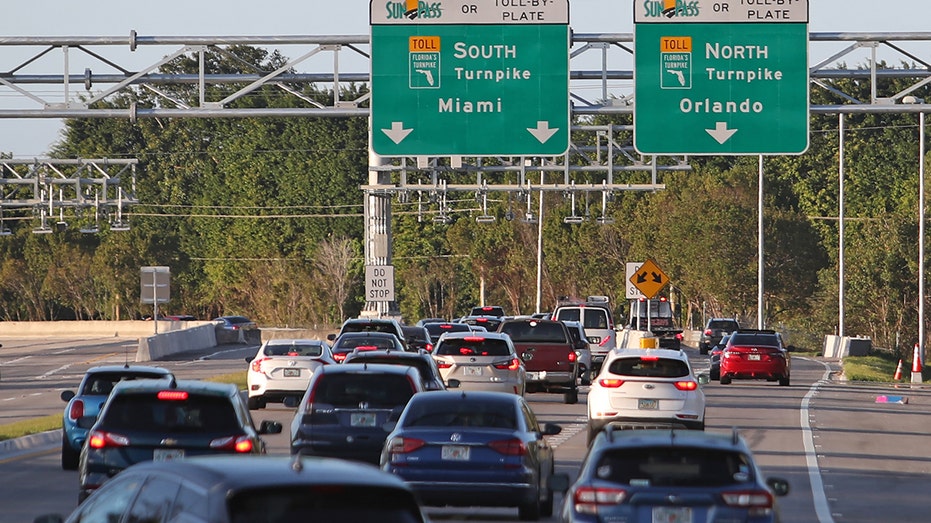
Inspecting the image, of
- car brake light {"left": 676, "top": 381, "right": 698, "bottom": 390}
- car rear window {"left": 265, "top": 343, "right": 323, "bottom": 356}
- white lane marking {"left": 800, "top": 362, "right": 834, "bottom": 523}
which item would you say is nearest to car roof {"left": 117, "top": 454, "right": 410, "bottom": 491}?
white lane marking {"left": 800, "top": 362, "right": 834, "bottom": 523}

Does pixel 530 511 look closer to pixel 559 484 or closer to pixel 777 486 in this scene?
pixel 559 484

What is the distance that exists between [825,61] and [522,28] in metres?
5.70

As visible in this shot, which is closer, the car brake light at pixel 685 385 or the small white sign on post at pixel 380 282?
the car brake light at pixel 685 385

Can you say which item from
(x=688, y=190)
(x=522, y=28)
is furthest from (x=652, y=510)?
(x=688, y=190)

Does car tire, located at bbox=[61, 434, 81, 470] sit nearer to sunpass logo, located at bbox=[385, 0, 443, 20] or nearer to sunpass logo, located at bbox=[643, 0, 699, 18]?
sunpass logo, located at bbox=[385, 0, 443, 20]

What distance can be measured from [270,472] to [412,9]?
24.5 meters

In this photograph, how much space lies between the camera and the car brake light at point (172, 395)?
15734mm

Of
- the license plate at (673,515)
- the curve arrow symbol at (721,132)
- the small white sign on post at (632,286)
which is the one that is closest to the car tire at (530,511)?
the license plate at (673,515)

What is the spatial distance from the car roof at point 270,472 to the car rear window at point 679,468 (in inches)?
166

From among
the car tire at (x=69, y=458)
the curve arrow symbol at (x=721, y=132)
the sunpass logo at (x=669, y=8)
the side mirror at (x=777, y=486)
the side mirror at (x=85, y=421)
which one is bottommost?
the car tire at (x=69, y=458)

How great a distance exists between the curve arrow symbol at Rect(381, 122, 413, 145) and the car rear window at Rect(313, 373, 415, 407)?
12.3m

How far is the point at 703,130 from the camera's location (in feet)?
105

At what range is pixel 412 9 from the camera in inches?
1256

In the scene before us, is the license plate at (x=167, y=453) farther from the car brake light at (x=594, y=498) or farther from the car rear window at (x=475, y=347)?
the car rear window at (x=475, y=347)
